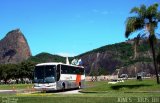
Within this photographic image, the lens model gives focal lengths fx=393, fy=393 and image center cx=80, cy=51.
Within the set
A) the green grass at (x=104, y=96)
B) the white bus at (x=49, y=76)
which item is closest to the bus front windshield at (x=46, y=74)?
the white bus at (x=49, y=76)

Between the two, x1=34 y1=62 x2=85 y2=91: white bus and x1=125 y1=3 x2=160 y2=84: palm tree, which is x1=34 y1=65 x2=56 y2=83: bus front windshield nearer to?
x1=34 y1=62 x2=85 y2=91: white bus

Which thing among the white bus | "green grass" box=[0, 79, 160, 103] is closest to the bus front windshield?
the white bus

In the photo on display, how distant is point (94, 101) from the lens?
21.7 meters

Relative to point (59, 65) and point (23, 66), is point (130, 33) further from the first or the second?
point (23, 66)

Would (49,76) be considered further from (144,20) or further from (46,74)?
(144,20)

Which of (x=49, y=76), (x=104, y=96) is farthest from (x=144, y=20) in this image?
(x=104, y=96)

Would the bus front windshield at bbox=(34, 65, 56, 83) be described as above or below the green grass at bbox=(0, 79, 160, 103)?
above

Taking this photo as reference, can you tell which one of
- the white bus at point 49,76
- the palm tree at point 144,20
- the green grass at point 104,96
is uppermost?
the palm tree at point 144,20

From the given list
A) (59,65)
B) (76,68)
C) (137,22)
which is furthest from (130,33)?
(76,68)

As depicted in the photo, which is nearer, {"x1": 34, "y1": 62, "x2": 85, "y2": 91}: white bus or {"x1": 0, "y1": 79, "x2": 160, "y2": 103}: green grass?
{"x1": 0, "y1": 79, "x2": 160, "y2": 103}: green grass

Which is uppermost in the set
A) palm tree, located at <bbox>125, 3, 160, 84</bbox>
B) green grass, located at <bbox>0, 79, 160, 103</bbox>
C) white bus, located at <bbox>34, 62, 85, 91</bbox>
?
palm tree, located at <bbox>125, 3, 160, 84</bbox>

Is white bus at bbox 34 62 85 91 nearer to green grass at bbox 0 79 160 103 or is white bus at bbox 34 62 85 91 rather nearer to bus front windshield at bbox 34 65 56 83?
bus front windshield at bbox 34 65 56 83

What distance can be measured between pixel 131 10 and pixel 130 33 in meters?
2.49

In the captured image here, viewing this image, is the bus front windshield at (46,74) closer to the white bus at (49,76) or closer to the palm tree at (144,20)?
the white bus at (49,76)
